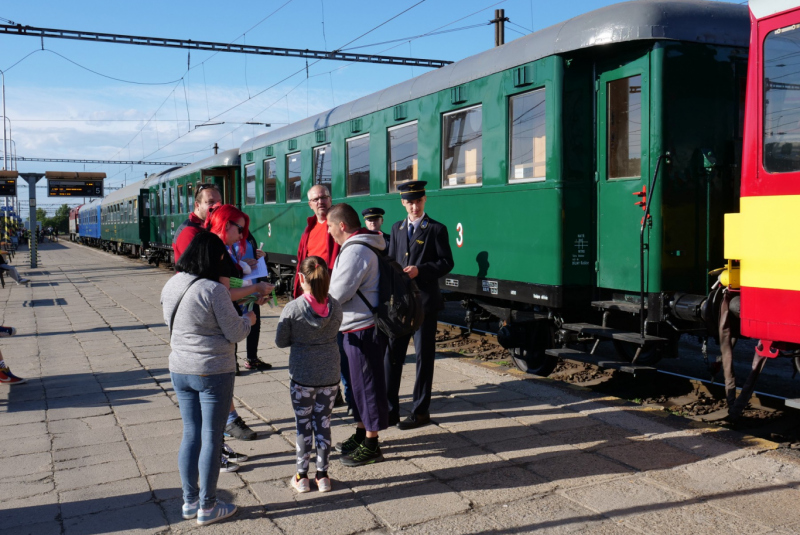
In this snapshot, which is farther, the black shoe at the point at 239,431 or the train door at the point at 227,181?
the train door at the point at 227,181

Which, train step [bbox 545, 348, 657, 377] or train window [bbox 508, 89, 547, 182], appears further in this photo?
train window [bbox 508, 89, 547, 182]

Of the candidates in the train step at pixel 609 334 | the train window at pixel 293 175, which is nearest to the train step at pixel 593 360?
the train step at pixel 609 334

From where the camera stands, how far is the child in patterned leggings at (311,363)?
422 centimetres

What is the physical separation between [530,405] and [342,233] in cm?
240

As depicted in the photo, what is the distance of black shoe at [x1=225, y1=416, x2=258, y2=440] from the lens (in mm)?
5242

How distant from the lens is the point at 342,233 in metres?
4.77

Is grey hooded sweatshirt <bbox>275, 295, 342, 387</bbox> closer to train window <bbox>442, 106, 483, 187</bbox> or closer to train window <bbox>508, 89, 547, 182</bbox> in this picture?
train window <bbox>508, 89, 547, 182</bbox>

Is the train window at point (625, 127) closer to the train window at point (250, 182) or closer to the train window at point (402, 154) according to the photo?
the train window at point (402, 154)

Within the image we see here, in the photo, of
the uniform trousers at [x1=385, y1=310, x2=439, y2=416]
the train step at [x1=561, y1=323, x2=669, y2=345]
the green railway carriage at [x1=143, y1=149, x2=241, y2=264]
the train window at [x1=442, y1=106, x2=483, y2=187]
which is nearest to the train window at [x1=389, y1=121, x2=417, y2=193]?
the train window at [x1=442, y1=106, x2=483, y2=187]

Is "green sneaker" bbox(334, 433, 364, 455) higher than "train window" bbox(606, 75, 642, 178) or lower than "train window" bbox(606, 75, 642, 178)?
lower

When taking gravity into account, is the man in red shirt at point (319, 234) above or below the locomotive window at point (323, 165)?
below

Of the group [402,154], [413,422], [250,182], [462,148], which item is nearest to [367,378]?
[413,422]

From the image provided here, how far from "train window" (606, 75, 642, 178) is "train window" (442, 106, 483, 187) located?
1570 mm

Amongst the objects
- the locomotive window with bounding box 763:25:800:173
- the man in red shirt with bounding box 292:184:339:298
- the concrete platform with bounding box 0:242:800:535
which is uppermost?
the locomotive window with bounding box 763:25:800:173
